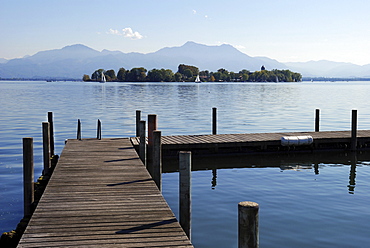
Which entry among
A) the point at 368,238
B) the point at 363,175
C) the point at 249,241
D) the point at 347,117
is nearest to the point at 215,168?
the point at 363,175

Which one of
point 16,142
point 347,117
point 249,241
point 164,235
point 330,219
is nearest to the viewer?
point 249,241

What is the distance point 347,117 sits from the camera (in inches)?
1753

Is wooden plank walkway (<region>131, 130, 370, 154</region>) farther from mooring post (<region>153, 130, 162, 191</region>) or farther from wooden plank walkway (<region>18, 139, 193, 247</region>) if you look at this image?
wooden plank walkway (<region>18, 139, 193, 247</region>)

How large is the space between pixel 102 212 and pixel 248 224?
3.57 metres

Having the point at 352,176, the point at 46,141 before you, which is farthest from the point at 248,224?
the point at 352,176

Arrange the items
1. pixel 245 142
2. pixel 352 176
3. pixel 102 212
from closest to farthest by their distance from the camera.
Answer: pixel 102 212 → pixel 352 176 → pixel 245 142

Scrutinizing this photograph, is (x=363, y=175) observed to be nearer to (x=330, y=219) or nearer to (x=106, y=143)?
(x=330, y=219)

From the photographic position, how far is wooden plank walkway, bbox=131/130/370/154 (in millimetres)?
19109

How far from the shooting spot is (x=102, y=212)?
8273mm

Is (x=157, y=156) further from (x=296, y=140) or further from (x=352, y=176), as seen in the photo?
(x=296, y=140)

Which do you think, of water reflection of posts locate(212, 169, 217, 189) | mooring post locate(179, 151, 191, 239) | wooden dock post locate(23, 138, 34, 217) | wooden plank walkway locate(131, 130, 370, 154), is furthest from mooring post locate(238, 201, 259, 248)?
wooden plank walkway locate(131, 130, 370, 154)

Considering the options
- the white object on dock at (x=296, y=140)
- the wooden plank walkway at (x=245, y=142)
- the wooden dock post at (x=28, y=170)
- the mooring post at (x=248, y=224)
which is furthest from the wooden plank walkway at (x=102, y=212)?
the white object on dock at (x=296, y=140)

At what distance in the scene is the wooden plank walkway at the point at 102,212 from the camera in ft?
22.7

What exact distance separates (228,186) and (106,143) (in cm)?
508
